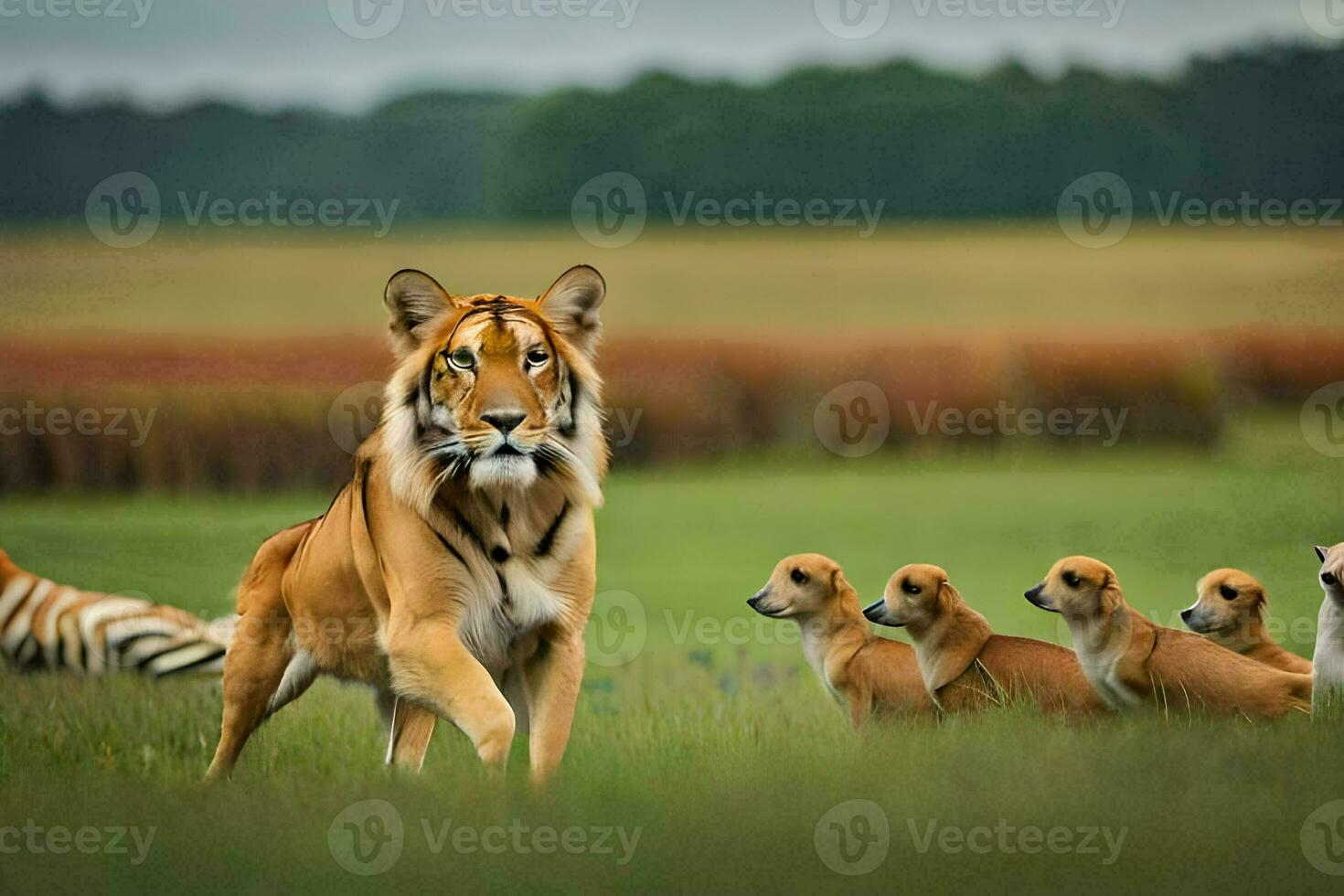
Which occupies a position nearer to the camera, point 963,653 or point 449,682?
point 449,682

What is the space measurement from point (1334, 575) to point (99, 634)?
4.74 m

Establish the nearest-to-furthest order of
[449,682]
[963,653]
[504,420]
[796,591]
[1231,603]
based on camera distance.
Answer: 1. [449,682]
2. [504,420]
3. [963,653]
4. [1231,603]
5. [796,591]

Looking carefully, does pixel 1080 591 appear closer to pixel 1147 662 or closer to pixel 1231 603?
pixel 1147 662

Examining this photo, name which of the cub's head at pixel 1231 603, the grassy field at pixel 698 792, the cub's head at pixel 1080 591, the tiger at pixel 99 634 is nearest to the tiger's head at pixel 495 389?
the grassy field at pixel 698 792

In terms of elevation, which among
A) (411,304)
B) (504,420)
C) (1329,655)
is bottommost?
(1329,655)

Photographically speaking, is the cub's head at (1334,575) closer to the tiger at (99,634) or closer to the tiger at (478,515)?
the tiger at (478,515)

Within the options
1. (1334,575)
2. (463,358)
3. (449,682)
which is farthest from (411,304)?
(1334,575)

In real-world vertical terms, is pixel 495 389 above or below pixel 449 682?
above

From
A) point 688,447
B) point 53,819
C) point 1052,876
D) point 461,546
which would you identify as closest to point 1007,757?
point 1052,876

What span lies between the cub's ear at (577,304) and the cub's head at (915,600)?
124 centimetres

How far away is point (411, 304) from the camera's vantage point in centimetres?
442

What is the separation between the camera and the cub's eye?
4285mm

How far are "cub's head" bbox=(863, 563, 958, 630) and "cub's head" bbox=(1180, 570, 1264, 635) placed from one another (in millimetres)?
832

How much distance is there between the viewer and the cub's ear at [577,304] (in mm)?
4441
